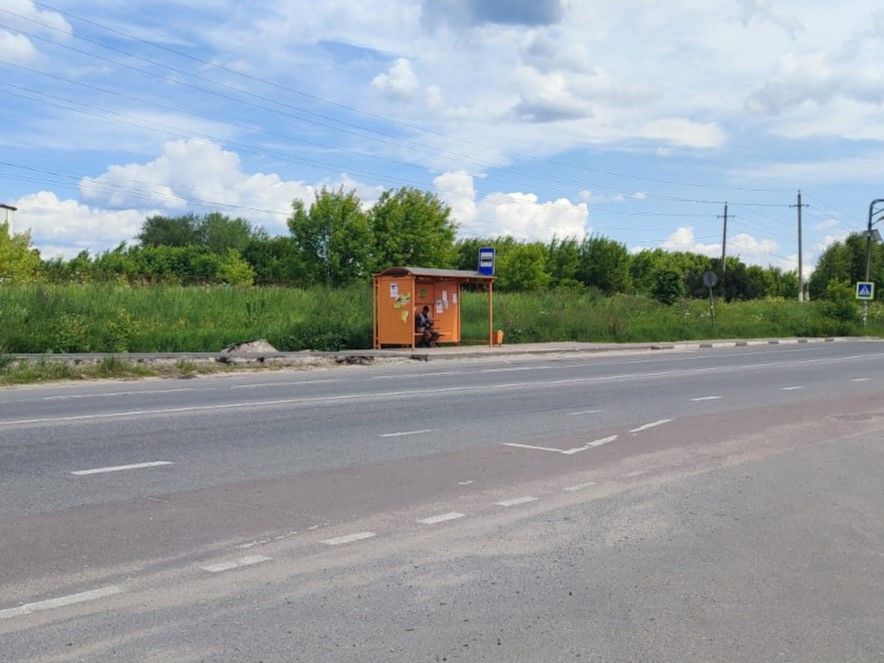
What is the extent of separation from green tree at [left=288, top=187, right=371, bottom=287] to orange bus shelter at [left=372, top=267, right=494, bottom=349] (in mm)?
33691

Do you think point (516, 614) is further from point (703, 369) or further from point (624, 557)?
point (703, 369)

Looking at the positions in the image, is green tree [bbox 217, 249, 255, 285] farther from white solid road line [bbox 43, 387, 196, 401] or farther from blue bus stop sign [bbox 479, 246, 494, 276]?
white solid road line [bbox 43, 387, 196, 401]

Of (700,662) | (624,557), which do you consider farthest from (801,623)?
(624,557)

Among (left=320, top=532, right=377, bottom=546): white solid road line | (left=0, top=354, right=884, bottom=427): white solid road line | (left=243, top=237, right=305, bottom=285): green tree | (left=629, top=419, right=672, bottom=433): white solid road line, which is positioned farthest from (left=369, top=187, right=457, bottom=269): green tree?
(left=320, top=532, right=377, bottom=546): white solid road line

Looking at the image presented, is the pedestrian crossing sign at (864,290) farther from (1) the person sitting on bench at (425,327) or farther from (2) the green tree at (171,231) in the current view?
(2) the green tree at (171,231)

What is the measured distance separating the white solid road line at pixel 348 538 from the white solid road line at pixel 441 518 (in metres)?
0.53

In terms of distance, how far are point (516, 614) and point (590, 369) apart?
1899 centimetres

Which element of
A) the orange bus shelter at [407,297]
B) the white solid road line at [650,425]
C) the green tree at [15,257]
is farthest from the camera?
the green tree at [15,257]

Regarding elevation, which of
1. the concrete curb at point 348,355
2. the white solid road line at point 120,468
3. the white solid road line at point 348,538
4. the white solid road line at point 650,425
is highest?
the concrete curb at point 348,355

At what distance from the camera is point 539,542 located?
6512 millimetres

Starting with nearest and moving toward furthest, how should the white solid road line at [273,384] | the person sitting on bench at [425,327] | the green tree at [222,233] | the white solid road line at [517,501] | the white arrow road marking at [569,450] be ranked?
the white solid road line at [517,501]
the white arrow road marking at [569,450]
the white solid road line at [273,384]
the person sitting on bench at [425,327]
the green tree at [222,233]

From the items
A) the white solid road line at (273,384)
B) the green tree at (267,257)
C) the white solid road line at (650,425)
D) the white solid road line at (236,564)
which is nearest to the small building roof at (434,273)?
the white solid road line at (273,384)

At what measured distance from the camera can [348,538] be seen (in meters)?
6.51

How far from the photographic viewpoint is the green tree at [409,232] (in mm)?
64625
